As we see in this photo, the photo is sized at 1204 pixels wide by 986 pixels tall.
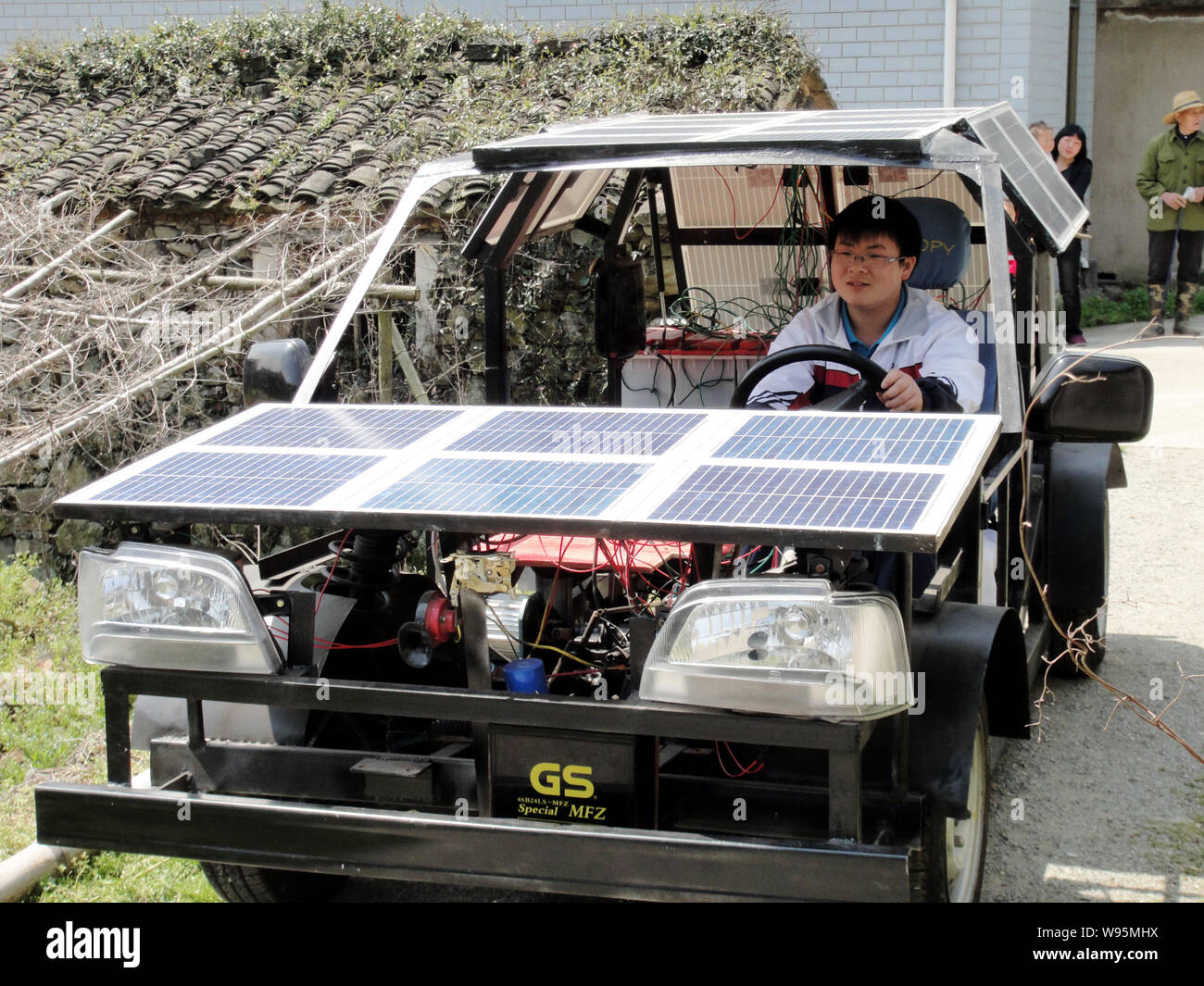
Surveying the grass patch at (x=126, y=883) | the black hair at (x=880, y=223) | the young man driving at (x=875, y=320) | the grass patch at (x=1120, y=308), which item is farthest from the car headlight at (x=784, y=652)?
the grass patch at (x=1120, y=308)

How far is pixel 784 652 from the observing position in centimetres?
269

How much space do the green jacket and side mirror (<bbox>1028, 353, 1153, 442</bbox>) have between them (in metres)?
10.5

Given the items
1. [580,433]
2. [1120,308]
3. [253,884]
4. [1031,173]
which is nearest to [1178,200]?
[1120,308]

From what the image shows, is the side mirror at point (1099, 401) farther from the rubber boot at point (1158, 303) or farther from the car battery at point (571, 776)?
the rubber boot at point (1158, 303)

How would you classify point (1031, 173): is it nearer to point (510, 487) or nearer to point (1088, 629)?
point (1088, 629)

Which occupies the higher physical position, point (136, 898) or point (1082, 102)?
point (1082, 102)

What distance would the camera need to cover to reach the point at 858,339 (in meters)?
4.55

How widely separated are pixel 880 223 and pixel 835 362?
78 centimetres

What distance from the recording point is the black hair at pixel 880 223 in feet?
14.7

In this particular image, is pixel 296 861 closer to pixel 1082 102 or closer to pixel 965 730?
pixel 965 730

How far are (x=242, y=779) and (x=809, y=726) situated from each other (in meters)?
1.38

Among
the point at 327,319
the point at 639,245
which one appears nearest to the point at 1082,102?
the point at 639,245

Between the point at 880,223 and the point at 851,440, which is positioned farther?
the point at 880,223

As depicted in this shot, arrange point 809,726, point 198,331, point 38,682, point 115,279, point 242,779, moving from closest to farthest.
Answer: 1. point 809,726
2. point 242,779
3. point 38,682
4. point 198,331
5. point 115,279
